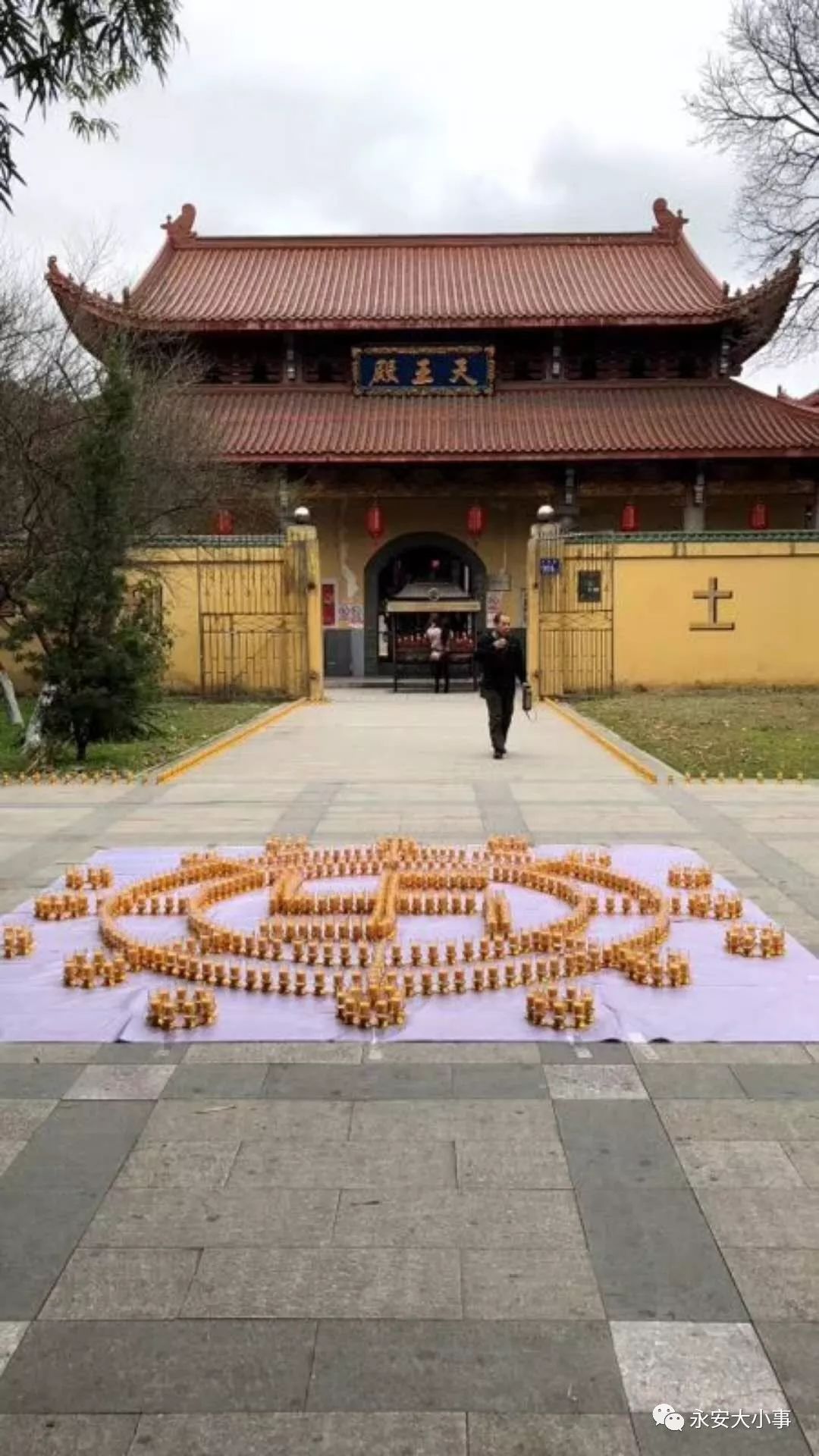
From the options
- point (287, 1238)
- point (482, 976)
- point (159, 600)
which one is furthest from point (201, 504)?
point (287, 1238)

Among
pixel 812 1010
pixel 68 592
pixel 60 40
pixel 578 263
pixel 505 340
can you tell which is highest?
pixel 578 263

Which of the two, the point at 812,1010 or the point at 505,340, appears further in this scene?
the point at 505,340

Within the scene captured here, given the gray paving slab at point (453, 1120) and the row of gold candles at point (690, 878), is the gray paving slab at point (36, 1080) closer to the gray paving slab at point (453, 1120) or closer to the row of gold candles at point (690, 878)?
the gray paving slab at point (453, 1120)

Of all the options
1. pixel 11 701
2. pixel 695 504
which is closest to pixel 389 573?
pixel 695 504

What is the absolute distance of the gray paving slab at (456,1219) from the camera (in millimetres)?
2904

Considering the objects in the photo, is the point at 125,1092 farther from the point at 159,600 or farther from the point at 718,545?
the point at 718,545

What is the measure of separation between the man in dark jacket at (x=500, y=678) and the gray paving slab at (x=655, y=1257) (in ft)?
30.4

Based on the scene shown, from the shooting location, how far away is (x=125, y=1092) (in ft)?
12.5

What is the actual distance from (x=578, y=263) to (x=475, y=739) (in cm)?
2008

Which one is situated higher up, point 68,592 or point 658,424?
point 658,424

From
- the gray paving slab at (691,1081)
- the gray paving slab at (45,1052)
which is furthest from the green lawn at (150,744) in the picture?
the gray paving slab at (691,1081)

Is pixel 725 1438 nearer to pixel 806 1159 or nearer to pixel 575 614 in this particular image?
pixel 806 1159

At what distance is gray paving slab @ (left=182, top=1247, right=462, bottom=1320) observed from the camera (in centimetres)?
260

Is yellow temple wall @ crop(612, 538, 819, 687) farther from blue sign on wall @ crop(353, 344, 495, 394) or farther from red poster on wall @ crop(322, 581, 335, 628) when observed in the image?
red poster on wall @ crop(322, 581, 335, 628)
